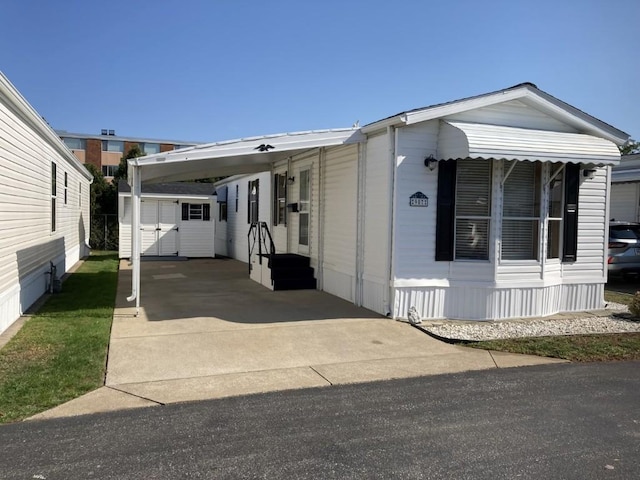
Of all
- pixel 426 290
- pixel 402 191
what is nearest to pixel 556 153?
pixel 402 191

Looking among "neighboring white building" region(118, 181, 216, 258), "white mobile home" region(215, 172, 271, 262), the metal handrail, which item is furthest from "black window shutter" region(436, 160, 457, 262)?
"neighboring white building" region(118, 181, 216, 258)

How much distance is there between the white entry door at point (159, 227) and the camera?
19.0 meters

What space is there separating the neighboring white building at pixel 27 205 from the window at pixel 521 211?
7.33 m

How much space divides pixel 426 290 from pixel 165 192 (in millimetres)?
13302

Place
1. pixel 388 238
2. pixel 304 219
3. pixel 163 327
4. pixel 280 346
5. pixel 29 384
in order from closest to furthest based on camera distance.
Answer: pixel 29 384, pixel 280 346, pixel 163 327, pixel 388 238, pixel 304 219

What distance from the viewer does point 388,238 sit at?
815 centimetres

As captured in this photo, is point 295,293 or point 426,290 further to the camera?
point 295,293

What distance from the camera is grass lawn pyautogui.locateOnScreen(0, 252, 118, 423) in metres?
4.63

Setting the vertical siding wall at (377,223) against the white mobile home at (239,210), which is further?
the white mobile home at (239,210)

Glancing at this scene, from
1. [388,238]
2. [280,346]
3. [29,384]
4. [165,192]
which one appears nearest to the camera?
[29,384]

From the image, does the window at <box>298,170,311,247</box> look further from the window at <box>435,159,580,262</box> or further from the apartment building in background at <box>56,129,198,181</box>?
the apartment building in background at <box>56,129,198,181</box>

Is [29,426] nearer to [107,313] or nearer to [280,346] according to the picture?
[280,346]

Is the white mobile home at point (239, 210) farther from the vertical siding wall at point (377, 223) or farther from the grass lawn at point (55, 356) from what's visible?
the grass lawn at point (55, 356)

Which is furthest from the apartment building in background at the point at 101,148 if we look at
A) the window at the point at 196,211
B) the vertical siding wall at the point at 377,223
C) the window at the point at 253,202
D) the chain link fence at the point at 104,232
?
the vertical siding wall at the point at 377,223
